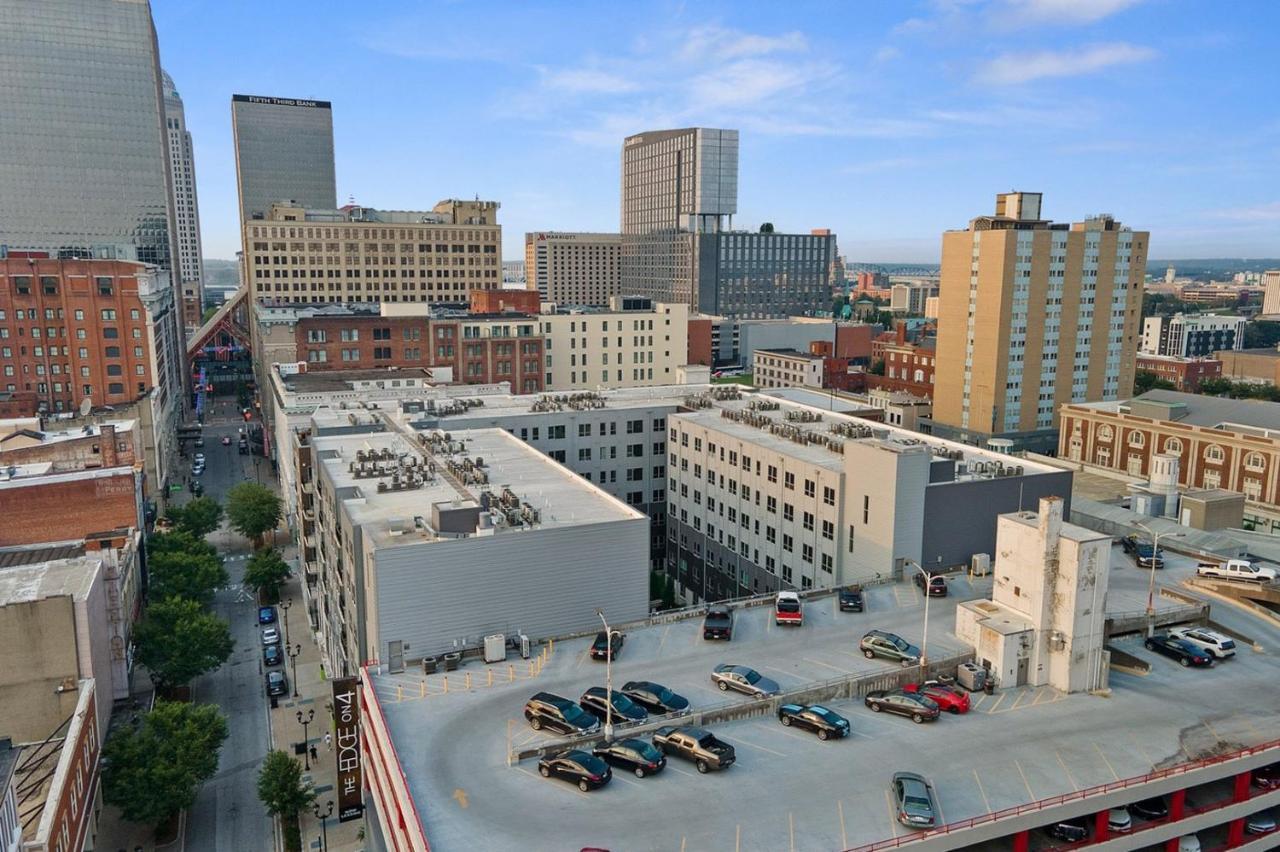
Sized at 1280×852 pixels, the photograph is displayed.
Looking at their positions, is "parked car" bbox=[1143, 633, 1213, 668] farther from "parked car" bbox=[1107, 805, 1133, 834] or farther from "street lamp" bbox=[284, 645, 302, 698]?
"street lamp" bbox=[284, 645, 302, 698]

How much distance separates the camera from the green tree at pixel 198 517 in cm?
9325

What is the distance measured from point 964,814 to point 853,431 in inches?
1720

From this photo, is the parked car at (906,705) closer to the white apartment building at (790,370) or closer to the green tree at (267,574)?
the green tree at (267,574)

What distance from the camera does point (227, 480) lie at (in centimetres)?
13138

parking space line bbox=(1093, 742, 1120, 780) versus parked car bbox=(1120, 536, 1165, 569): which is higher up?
parked car bbox=(1120, 536, 1165, 569)

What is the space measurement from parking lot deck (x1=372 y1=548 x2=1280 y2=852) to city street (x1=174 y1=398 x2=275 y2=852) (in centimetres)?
1758

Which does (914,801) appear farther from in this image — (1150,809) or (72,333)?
(72,333)

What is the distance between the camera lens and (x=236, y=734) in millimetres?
60688

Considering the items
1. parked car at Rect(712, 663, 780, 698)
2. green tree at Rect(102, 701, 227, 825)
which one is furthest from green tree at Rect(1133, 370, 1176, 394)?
green tree at Rect(102, 701, 227, 825)

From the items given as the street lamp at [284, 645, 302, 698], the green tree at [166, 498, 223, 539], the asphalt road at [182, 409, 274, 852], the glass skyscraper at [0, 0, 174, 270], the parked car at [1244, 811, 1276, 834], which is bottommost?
the asphalt road at [182, 409, 274, 852]

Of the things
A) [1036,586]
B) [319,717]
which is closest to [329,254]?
[319,717]

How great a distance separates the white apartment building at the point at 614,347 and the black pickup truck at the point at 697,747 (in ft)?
340

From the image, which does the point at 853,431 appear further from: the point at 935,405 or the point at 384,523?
the point at 935,405

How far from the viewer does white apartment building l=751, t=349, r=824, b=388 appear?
591 feet
